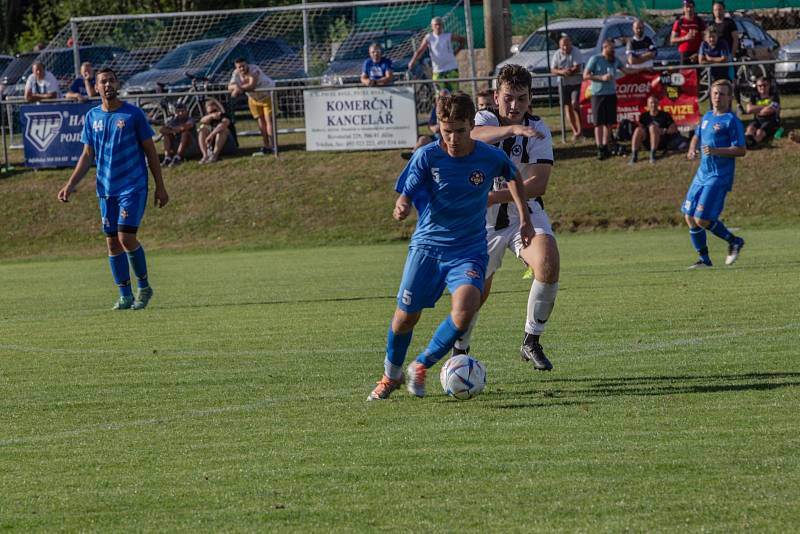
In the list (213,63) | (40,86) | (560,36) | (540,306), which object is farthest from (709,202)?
(213,63)

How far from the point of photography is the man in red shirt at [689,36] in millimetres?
24047

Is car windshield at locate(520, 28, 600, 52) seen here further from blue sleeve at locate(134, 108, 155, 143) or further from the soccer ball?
the soccer ball

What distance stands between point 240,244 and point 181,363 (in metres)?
13.5

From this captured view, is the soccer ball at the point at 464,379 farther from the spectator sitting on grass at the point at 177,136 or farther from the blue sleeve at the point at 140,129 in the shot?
the spectator sitting on grass at the point at 177,136

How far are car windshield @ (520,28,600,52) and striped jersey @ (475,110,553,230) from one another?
68.2 ft

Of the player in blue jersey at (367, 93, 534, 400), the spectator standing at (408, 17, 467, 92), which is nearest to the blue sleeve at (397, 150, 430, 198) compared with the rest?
the player in blue jersey at (367, 93, 534, 400)

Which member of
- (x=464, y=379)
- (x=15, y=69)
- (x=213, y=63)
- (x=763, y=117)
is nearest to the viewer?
(x=464, y=379)

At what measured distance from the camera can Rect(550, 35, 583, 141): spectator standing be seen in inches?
932

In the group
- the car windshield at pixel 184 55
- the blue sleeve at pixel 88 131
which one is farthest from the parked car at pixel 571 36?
the blue sleeve at pixel 88 131

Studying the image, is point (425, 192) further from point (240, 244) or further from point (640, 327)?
point (240, 244)

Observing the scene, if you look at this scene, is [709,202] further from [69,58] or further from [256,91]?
[69,58]

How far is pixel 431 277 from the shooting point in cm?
701

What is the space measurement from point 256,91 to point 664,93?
7.68 meters

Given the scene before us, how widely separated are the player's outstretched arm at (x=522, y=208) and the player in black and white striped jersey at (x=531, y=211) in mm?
530
